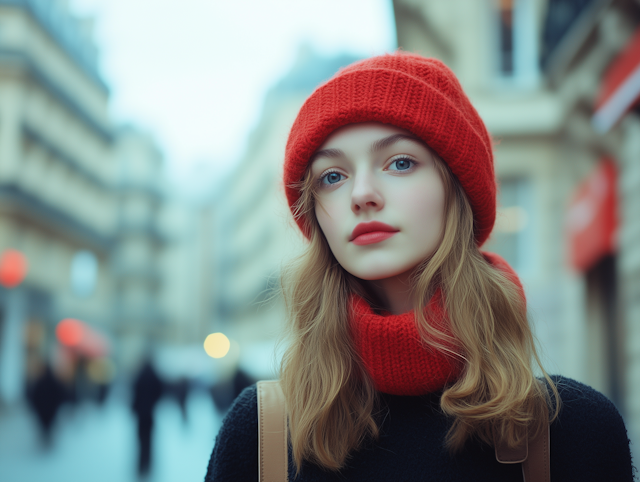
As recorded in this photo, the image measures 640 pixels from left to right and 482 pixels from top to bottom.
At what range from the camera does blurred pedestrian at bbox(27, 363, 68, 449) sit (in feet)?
43.8

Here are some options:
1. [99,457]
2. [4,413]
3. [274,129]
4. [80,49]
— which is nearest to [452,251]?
[99,457]

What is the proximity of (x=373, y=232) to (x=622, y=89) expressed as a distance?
503 centimetres

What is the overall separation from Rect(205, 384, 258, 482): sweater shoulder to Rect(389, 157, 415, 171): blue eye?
772 mm

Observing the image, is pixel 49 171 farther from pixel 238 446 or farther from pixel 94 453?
pixel 238 446

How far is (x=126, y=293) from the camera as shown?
205ft

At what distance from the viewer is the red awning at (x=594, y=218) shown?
25.5 feet

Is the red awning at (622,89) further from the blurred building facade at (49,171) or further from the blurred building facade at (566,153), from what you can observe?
the blurred building facade at (49,171)

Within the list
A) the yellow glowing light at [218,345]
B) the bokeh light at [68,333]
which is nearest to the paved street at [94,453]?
the bokeh light at [68,333]

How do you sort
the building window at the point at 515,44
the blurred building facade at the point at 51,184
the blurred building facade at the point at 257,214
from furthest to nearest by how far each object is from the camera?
the blurred building facade at the point at 257,214 < the blurred building facade at the point at 51,184 < the building window at the point at 515,44

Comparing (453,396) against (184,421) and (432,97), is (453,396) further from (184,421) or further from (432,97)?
(184,421)

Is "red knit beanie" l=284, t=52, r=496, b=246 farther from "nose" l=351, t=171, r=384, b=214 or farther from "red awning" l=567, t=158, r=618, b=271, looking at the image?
"red awning" l=567, t=158, r=618, b=271

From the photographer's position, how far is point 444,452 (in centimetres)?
160

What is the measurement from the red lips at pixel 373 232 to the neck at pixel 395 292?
173 millimetres

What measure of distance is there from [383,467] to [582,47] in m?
7.65
